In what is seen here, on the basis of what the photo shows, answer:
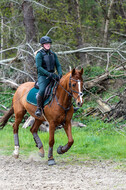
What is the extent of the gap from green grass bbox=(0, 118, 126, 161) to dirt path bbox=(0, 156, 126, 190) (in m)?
0.78

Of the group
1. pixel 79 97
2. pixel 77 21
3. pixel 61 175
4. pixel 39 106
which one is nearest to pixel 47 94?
pixel 39 106

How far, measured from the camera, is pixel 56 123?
7156mm

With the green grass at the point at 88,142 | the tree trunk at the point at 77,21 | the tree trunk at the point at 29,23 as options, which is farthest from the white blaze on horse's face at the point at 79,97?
the tree trunk at the point at 77,21

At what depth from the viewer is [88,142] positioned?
920cm

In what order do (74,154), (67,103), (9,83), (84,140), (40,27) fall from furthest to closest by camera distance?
(40,27) → (9,83) → (84,140) → (74,154) → (67,103)

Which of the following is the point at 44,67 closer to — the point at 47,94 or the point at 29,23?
the point at 47,94

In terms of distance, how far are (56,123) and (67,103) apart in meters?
0.56

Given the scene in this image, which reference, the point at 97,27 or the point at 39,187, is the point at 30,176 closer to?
the point at 39,187

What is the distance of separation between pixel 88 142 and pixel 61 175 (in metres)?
3.22

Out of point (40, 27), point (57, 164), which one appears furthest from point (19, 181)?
point (40, 27)

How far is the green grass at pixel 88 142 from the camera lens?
8086 mm

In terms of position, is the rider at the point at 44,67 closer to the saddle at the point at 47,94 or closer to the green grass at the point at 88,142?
the saddle at the point at 47,94

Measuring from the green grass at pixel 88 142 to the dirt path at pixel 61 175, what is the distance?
0.78 meters

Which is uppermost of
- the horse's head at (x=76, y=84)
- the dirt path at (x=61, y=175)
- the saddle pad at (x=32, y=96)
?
the horse's head at (x=76, y=84)
